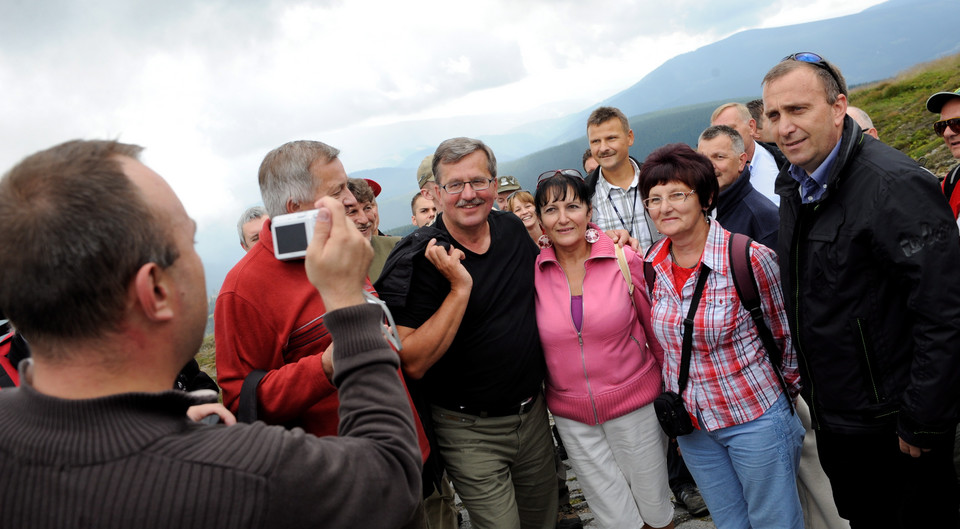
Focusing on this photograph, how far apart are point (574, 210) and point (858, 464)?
240cm

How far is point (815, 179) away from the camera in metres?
2.99

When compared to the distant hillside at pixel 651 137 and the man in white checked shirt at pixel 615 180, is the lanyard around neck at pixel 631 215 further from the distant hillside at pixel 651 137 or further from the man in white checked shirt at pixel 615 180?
the distant hillside at pixel 651 137

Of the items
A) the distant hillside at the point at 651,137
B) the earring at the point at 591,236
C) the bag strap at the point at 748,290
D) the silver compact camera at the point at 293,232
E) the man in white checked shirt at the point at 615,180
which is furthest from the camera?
the distant hillside at the point at 651,137

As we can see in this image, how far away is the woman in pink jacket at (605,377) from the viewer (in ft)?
12.3

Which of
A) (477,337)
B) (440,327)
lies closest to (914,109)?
(477,337)

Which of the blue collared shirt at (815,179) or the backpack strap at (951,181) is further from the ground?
the blue collared shirt at (815,179)

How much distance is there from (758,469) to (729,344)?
31.9 inches

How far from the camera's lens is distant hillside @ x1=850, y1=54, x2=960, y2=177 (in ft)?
37.8

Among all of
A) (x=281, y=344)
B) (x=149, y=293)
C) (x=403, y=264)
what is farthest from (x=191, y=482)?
(x=403, y=264)

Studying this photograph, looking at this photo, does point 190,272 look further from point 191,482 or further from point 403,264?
point 403,264

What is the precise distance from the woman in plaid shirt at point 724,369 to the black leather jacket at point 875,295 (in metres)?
0.27

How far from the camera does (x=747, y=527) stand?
11.7 feet

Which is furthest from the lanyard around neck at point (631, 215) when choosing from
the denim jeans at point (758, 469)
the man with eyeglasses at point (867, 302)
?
the denim jeans at point (758, 469)

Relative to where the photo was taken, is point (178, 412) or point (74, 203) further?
point (178, 412)
